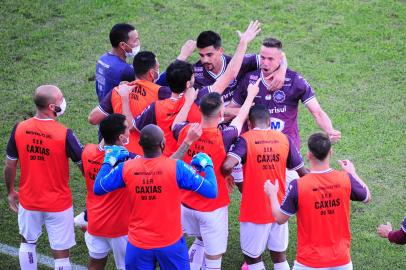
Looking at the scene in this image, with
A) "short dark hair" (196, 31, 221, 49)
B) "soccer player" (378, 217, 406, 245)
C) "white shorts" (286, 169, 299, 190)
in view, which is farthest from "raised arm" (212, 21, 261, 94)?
"soccer player" (378, 217, 406, 245)

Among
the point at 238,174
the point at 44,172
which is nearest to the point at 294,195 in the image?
the point at 238,174

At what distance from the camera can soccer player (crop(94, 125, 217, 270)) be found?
7922 millimetres

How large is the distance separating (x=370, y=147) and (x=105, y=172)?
5743mm

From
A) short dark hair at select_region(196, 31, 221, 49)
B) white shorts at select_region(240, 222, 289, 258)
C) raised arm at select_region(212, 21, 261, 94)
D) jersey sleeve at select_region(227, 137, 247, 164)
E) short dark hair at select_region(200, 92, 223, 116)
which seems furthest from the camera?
short dark hair at select_region(196, 31, 221, 49)

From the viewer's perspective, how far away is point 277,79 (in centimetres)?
979

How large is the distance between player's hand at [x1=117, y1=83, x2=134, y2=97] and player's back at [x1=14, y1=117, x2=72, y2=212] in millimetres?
992

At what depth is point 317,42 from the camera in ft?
50.6

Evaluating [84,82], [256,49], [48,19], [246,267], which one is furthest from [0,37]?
[246,267]

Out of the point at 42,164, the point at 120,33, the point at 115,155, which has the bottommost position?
the point at 42,164

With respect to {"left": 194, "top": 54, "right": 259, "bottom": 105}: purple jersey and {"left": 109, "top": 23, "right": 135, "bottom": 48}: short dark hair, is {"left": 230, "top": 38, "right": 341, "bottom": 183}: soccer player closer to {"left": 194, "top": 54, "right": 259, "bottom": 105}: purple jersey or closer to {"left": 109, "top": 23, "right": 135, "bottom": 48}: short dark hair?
{"left": 194, "top": 54, "right": 259, "bottom": 105}: purple jersey

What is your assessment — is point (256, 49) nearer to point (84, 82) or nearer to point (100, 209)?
point (84, 82)

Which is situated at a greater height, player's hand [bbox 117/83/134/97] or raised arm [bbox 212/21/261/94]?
raised arm [bbox 212/21/261/94]

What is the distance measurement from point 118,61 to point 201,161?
2.93m

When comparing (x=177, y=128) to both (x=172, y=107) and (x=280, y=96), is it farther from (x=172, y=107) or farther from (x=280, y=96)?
(x=280, y=96)
